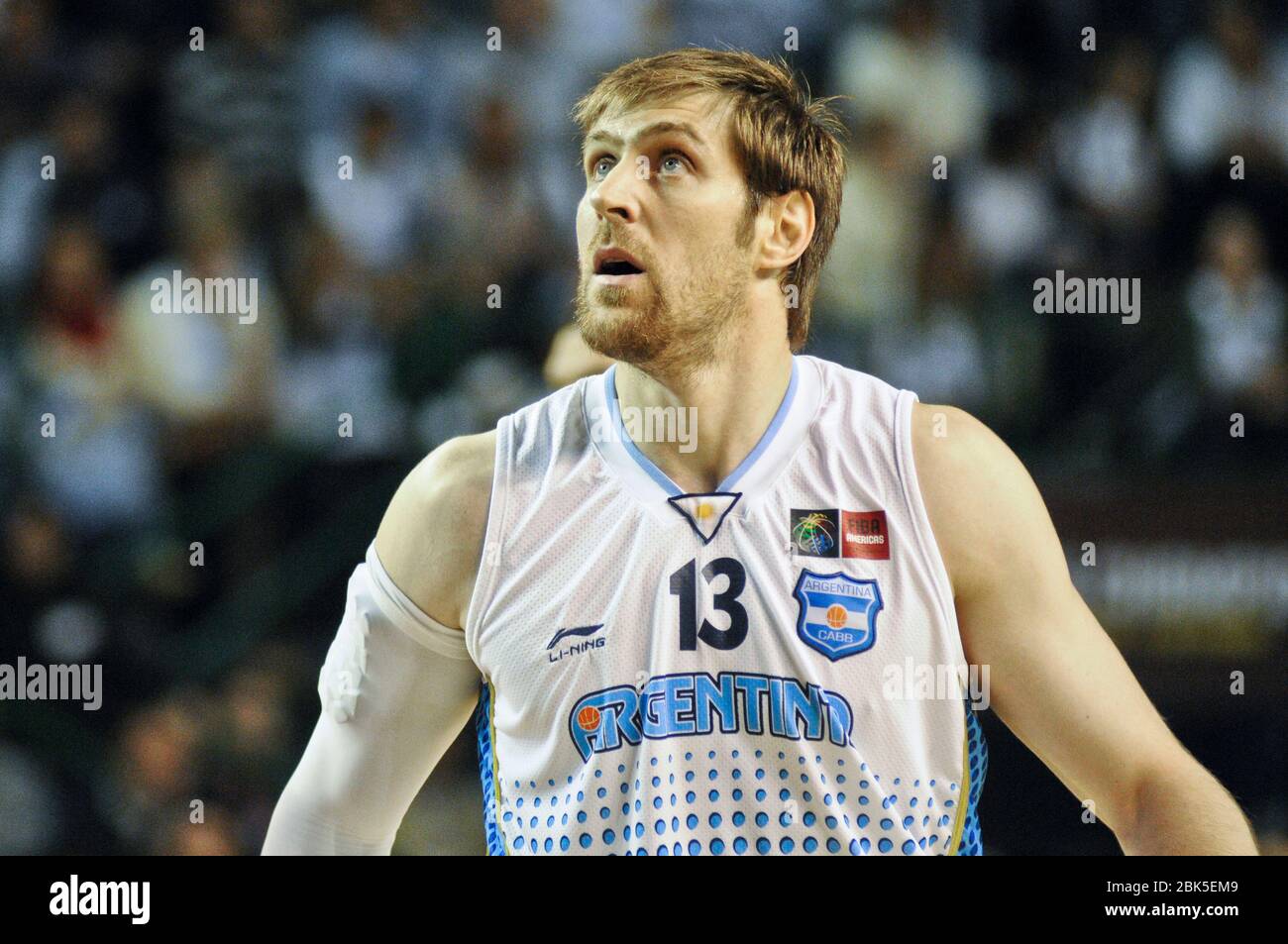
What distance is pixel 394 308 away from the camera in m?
5.39

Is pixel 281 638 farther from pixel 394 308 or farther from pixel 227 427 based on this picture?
pixel 394 308


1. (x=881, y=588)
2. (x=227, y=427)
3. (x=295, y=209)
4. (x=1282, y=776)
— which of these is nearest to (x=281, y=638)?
(x=227, y=427)

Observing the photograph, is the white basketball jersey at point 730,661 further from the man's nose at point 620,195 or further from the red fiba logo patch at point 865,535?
the man's nose at point 620,195

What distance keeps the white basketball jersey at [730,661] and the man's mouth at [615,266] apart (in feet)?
1.28

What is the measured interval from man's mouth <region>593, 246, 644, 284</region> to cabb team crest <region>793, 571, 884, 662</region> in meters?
0.71

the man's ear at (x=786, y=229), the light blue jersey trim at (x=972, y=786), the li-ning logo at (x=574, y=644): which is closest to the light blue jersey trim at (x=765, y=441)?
the man's ear at (x=786, y=229)

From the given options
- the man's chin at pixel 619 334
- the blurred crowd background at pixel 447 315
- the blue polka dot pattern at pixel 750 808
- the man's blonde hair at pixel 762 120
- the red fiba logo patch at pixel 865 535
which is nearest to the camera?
the blue polka dot pattern at pixel 750 808

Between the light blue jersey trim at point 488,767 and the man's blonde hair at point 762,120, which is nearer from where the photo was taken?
the light blue jersey trim at point 488,767

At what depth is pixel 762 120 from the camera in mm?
3229

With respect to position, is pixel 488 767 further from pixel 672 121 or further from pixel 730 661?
pixel 672 121

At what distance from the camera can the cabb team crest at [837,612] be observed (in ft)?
9.45

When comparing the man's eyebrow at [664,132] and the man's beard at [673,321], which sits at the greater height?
the man's eyebrow at [664,132]

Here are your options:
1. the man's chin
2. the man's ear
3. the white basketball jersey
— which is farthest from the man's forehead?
the white basketball jersey

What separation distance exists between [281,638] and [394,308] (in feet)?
4.08
